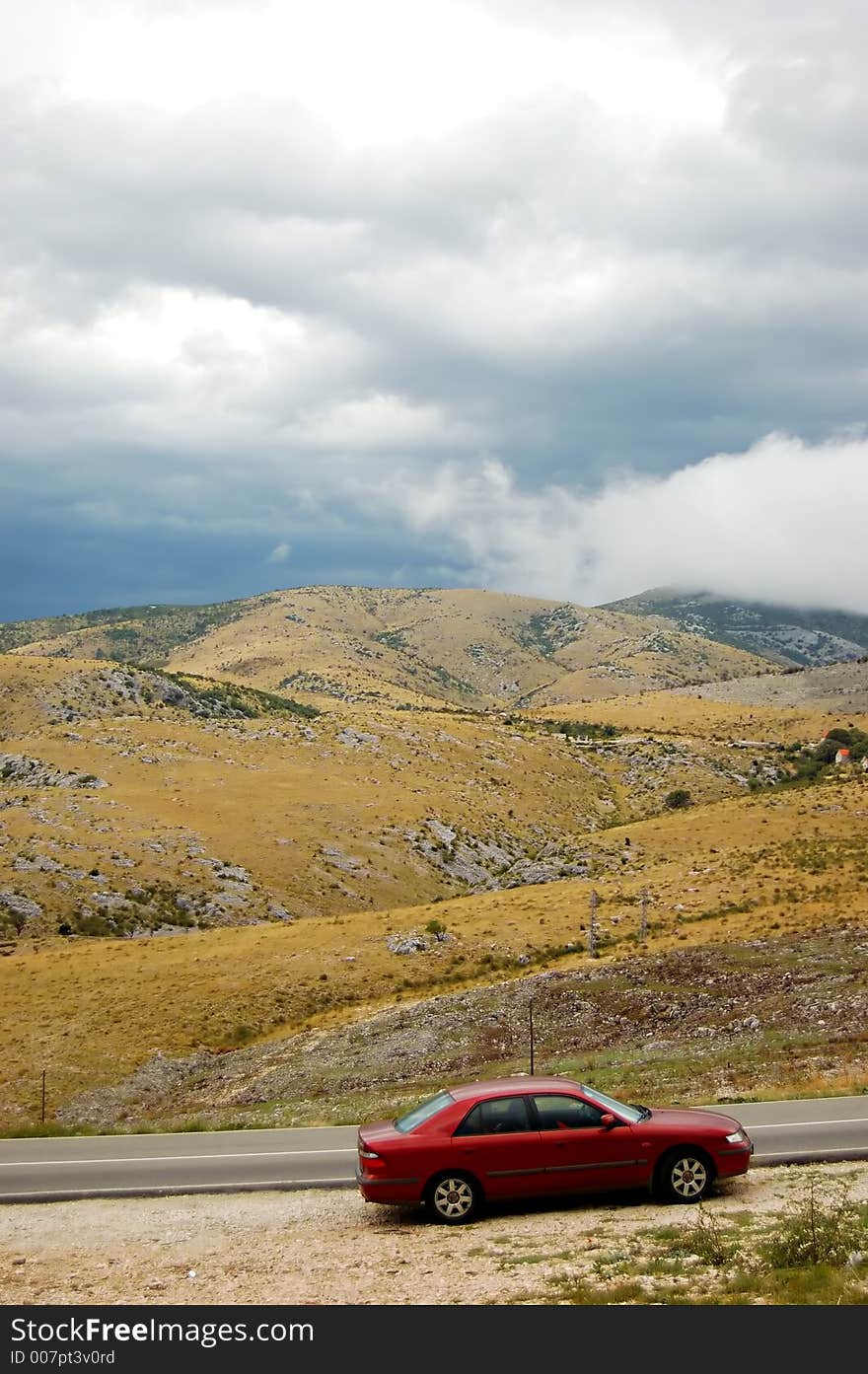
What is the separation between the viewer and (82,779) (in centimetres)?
9075

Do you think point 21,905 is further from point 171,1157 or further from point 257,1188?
point 257,1188

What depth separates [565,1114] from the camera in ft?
46.7

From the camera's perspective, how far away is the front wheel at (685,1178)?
46.4 feet

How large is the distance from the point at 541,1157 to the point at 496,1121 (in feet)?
2.62

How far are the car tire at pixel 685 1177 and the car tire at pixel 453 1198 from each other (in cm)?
268

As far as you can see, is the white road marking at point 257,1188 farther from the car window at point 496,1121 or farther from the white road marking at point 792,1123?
the white road marking at point 792,1123

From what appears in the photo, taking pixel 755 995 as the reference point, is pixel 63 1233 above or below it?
above

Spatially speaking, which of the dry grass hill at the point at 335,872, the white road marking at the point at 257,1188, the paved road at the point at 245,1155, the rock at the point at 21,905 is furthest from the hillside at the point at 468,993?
the white road marking at the point at 257,1188

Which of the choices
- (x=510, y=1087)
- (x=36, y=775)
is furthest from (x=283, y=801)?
(x=510, y=1087)

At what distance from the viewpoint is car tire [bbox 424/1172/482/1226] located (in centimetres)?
1403

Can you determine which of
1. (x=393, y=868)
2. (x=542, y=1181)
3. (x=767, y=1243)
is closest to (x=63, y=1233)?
(x=542, y=1181)

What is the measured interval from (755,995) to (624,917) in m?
20.1
